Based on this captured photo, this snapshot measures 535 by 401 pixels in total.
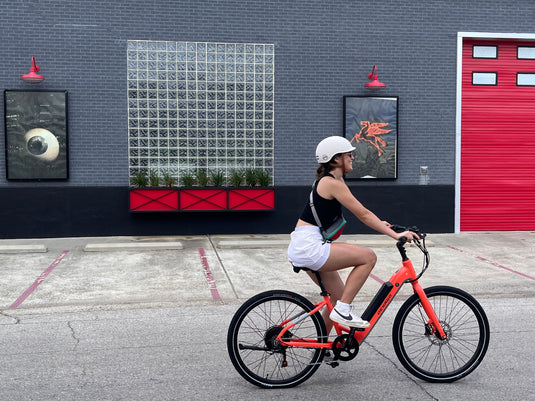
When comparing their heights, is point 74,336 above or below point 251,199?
below

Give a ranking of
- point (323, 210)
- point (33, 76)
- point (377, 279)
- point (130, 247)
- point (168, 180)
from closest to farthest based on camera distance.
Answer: point (323, 210)
point (377, 279)
point (130, 247)
point (33, 76)
point (168, 180)

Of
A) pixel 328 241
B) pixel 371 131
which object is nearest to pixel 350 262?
pixel 328 241

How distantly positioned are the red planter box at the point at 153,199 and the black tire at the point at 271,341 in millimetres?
8279

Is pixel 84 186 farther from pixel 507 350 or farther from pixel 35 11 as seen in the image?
pixel 507 350

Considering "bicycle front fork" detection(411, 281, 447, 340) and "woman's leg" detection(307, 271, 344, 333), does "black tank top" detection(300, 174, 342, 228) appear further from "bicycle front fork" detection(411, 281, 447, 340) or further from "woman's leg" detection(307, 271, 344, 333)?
"bicycle front fork" detection(411, 281, 447, 340)

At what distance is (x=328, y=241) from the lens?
4566mm

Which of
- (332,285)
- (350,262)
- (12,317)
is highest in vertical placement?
(350,262)

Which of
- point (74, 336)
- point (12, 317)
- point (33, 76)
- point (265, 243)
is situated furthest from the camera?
point (33, 76)

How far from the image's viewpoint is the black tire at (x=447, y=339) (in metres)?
4.64

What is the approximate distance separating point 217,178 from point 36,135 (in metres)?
3.66

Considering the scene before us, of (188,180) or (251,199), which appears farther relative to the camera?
(251,199)

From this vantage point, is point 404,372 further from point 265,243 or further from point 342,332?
point 265,243

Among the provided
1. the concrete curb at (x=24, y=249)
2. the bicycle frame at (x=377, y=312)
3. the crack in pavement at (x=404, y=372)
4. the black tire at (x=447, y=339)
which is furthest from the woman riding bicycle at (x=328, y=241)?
the concrete curb at (x=24, y=249)

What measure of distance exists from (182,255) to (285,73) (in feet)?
15.2
